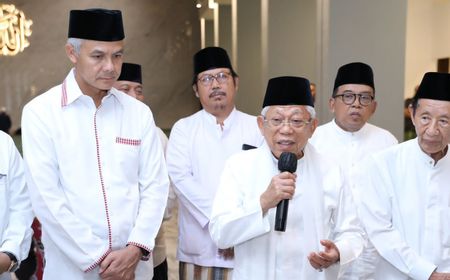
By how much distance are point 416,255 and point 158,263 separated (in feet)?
5.05

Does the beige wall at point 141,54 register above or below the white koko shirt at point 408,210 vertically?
above

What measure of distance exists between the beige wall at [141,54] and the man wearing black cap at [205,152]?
4.71 metres

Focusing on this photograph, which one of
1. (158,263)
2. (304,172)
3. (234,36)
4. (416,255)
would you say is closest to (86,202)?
(304,172)

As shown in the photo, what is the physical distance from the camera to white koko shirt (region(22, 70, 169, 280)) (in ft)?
6.15

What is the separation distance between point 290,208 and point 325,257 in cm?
25

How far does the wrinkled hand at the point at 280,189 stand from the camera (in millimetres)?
1686

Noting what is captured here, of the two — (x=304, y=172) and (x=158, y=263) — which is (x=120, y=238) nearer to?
(x=304, y=172)

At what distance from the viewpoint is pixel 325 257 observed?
5.75ft

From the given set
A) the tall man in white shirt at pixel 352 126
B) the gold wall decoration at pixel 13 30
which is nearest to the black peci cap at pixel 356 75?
the tall man in white shirt at pixel 352 126

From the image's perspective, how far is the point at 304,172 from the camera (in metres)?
1.96

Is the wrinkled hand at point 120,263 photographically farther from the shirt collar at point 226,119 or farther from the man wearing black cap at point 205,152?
the shirt collar at point 226,119

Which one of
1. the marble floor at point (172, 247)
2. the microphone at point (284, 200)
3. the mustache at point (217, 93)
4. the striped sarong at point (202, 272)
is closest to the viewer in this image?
the microphone at point (284, 200)

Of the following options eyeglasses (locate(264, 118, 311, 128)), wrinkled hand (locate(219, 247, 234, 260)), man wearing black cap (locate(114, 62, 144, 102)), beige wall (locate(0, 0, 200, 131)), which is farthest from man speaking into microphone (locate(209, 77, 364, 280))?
beige wall (locate(0, 0, 200, 131))

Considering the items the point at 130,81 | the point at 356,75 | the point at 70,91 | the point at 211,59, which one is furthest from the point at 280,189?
the point at 130,81
